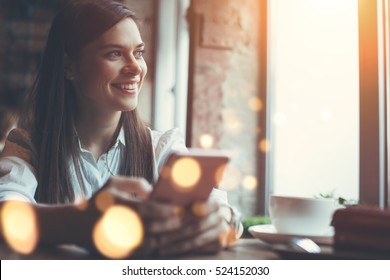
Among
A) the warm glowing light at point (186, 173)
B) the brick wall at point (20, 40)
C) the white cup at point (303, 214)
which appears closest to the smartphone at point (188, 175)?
the warm glowing light at point (186, 173)

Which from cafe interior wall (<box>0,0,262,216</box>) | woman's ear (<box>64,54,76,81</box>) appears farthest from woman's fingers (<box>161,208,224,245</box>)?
cafe interior wall (<box>0,0,262,216</box>)

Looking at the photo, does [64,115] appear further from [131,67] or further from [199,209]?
[199,209]

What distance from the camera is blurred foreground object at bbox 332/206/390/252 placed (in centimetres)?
48

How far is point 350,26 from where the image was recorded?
1346 millimetres

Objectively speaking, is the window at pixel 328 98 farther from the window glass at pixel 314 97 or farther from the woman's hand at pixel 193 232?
the woman's hand at pixel 193 232

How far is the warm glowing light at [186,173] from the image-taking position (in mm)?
401

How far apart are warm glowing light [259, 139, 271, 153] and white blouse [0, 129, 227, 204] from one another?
3.24 feet

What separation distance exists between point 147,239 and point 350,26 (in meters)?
1.14

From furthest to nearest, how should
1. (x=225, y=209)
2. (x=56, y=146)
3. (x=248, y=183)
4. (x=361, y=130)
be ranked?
(x=248, y=183) → (x=361, y=130) → (x=56, y=146) → (x=225, y=209)

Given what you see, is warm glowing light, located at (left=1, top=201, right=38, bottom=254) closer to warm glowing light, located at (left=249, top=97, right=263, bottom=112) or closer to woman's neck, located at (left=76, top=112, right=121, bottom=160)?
woman's neck, located at (left=76, top=112, right=121, bottom=160)

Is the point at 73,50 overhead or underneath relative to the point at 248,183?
overhead
